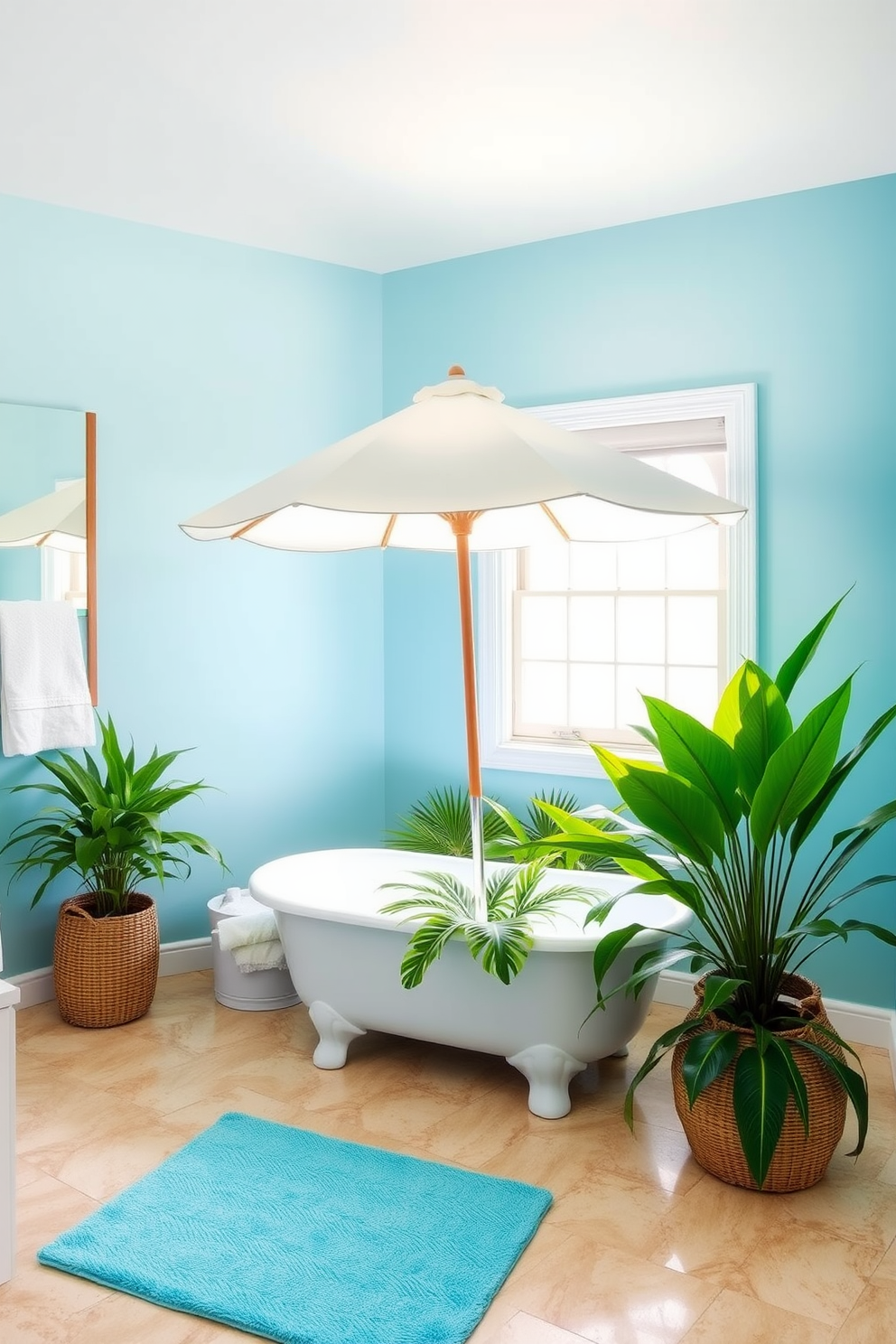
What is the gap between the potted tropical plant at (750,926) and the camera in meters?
Answer: 2.44

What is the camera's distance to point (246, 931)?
11.8 ft

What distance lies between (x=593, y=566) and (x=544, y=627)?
12.1 inches

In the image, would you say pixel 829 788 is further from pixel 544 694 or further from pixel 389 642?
pixel 389 642

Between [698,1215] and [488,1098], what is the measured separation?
747mm

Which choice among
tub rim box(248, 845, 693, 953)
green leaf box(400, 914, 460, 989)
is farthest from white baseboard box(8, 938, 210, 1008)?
green leaf box(400, 914, 460, 989)

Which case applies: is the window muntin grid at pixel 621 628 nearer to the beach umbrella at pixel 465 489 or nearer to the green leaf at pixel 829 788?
the beach umbrella at pixel 465 489

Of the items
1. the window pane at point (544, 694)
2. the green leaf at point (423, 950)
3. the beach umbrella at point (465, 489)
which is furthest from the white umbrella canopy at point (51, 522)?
the green leaf at point (423, 950)

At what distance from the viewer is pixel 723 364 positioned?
3666mm

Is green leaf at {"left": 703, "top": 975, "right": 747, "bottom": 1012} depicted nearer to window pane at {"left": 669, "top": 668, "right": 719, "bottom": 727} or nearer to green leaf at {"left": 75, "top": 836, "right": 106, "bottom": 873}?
window pane at {"left": 669, "top": 668, "right": 719, "bottom": 727}

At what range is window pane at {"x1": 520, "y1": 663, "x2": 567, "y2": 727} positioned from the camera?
4199 mm

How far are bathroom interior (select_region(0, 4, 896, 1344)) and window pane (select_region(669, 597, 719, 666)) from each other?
27 centimetres

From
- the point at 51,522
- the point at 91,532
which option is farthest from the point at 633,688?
the point at 51,522

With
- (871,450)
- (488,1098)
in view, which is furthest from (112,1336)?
(871,450)

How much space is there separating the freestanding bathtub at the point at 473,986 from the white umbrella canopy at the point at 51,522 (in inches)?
52.4
